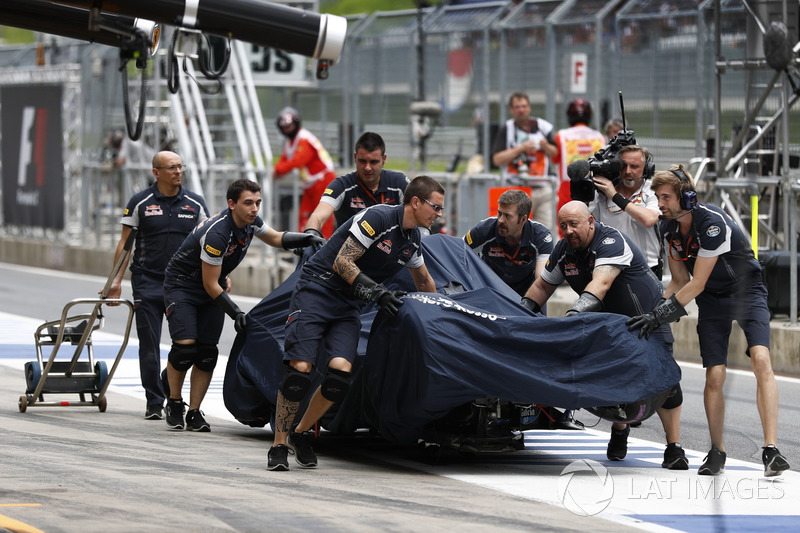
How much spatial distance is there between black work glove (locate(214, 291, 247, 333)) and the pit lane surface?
30.8 inches

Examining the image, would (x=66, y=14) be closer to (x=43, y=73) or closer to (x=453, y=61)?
(x=453, y=61)

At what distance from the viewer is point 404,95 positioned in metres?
26.9

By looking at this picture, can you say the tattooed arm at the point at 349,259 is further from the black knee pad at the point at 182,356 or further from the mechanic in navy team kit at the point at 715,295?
the black knee pad at the point at 182,356

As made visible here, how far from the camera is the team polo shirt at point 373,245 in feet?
30.3

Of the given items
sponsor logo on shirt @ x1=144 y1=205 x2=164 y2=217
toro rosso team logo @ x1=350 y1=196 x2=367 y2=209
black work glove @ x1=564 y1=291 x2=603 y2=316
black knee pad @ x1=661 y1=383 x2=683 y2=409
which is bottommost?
black knee pad @ x1=661 y1=383 x2=683 y2=409

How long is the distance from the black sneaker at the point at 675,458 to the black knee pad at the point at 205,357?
3338mm

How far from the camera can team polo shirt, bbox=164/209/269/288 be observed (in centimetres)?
1069

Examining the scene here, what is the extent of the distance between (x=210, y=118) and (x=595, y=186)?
16.1 meters

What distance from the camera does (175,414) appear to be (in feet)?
36.3

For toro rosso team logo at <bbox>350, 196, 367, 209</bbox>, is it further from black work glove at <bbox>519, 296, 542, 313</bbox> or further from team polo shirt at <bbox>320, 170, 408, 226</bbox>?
black work glove at <bbox>519, 296, 542, 313</bbox>

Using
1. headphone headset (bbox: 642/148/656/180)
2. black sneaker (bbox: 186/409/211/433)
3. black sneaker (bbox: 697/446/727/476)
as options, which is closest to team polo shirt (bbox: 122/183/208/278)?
black sneaker (bbox: 186/409/211/433)

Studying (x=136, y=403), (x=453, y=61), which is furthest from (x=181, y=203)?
(x=453, y=61)

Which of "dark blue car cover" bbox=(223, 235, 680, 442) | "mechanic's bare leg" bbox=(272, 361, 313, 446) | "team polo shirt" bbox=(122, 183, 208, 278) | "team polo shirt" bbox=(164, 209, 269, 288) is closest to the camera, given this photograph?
"dark blue car cover" bbox=(223, 235, 680, 442)

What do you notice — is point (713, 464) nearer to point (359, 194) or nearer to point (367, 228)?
point (367, 228)
